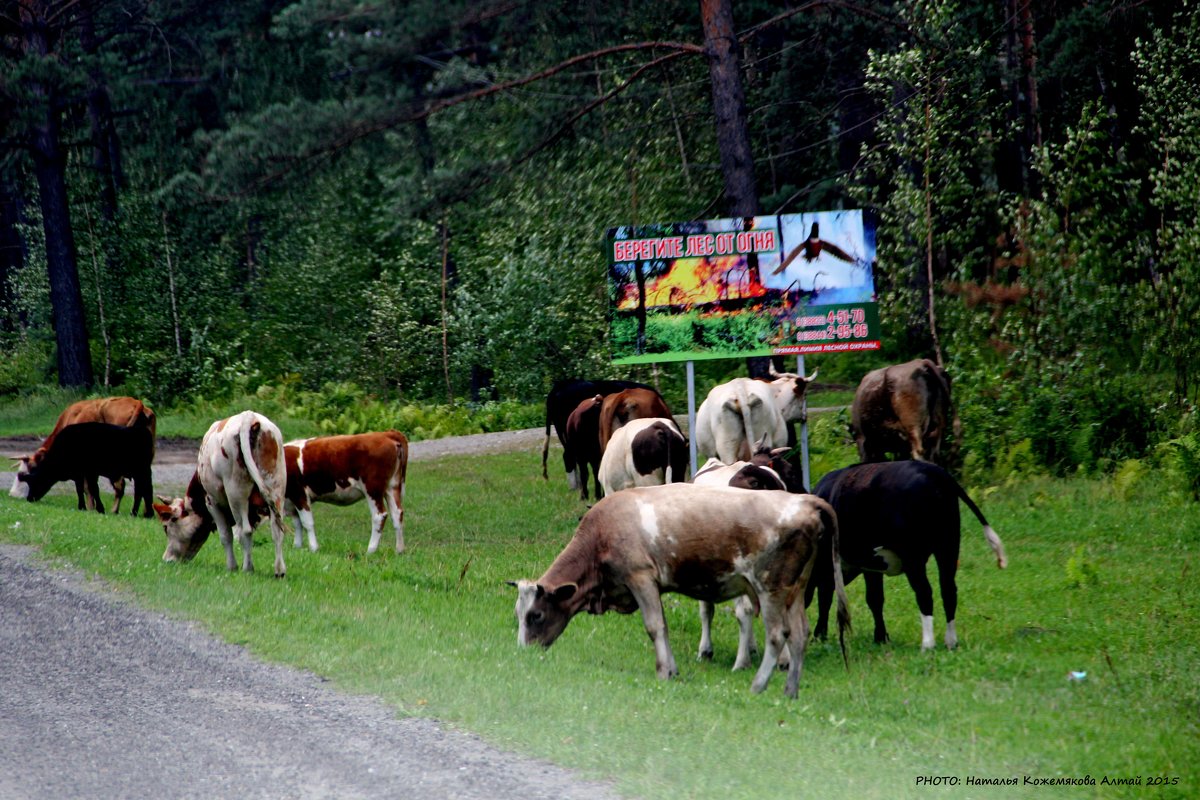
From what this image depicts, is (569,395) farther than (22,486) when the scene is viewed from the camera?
Yes

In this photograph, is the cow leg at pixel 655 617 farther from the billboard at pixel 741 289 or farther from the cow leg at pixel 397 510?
the billboard at pixel 741 289

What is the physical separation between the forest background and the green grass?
410cm

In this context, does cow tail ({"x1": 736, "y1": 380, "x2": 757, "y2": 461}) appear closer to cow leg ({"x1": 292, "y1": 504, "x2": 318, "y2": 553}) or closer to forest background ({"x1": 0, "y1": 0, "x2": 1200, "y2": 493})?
forest background ({"x1": 0, "y1": 0, "x2": 1200, "y2": 493})

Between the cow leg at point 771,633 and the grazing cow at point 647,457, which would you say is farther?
the grazing cow at point 647,457

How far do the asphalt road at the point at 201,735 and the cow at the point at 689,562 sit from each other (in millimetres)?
2156

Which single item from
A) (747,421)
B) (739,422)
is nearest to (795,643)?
(747,421)

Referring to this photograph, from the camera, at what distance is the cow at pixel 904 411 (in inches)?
776

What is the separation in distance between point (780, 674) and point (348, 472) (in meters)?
8.32

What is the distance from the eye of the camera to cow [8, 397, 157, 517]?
2106 centimetres

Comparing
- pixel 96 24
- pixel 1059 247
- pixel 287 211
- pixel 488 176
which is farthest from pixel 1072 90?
pixel 96 24

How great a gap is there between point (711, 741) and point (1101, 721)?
9.21 ft

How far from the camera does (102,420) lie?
23.0 meters

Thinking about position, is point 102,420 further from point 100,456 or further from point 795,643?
→ point 795,643

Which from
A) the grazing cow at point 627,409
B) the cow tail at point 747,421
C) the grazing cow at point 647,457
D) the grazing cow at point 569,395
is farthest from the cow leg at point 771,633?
the grazing cow at point 569,395
